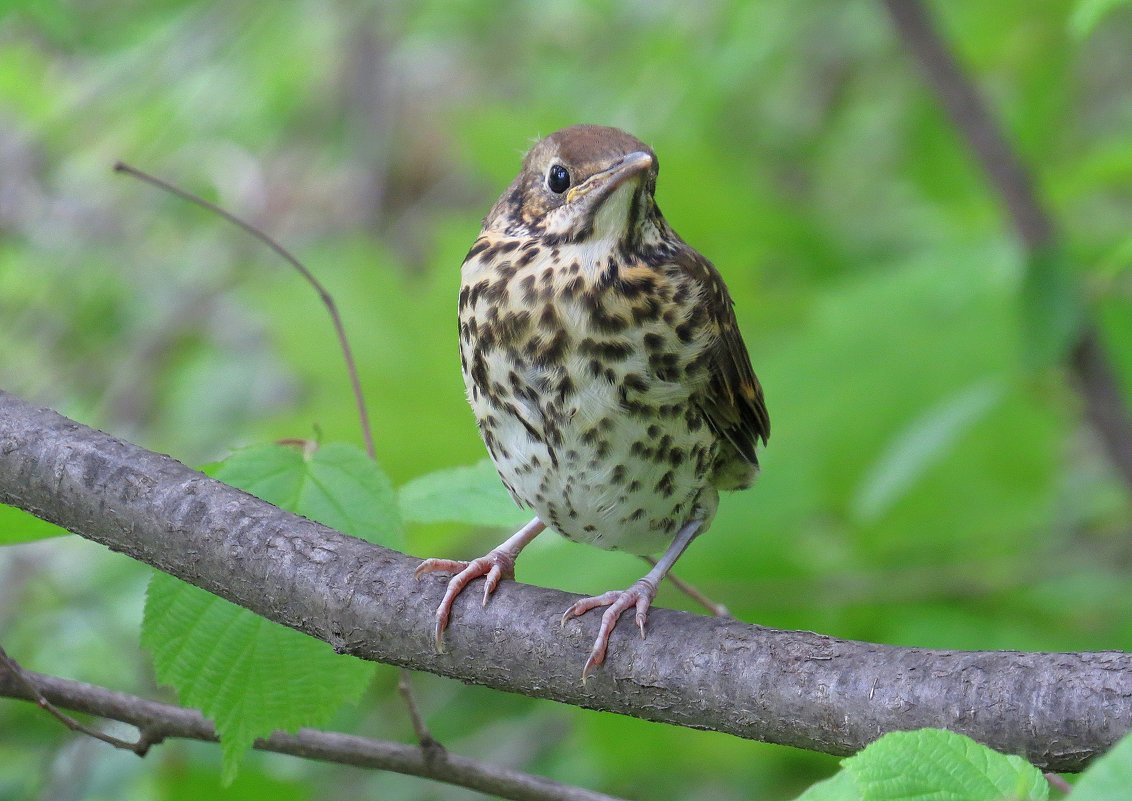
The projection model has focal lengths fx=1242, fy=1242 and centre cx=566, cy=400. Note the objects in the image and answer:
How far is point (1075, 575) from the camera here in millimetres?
4453

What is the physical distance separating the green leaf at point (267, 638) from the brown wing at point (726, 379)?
0.78 m

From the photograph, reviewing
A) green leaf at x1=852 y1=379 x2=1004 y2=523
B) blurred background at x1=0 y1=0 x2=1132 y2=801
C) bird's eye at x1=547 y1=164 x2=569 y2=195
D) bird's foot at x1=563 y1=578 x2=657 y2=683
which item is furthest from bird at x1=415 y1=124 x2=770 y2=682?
blurred background at x1=0 y1=0 x2=1132 y2=801

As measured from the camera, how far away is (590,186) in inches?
95.7

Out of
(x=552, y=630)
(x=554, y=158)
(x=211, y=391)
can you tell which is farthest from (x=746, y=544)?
(x=211, y=391)

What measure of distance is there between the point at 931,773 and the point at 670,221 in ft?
10.6

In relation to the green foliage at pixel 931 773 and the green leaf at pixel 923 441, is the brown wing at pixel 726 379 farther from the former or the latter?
the green foliage at pixel 931 773

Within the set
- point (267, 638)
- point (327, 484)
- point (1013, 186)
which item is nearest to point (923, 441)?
point (1013, 186)

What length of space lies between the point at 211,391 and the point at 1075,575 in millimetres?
4291

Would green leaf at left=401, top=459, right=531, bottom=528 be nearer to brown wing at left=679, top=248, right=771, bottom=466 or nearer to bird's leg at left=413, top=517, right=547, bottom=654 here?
bird's leg at left=413, top=517, right=547, bottom=654

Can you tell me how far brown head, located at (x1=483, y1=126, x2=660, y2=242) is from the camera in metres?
2.39

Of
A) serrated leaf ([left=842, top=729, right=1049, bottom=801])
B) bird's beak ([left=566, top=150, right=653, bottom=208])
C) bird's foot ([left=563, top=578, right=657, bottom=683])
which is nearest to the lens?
serrated leaf ([left=842, top=729, right=1049, bottom=801])

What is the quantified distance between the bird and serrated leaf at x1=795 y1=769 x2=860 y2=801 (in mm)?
1009

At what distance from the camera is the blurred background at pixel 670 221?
3607mm

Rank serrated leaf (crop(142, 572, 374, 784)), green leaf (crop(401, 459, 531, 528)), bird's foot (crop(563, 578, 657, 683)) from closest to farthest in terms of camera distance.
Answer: bird's foot (crop(563, 578, 657, 683))
serrated leaf (crop(142, 572, 374, 784))
green leaf (crop(401, 459, 531, 528))
